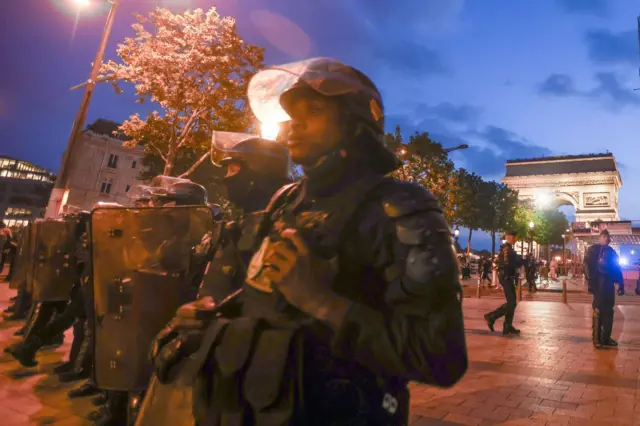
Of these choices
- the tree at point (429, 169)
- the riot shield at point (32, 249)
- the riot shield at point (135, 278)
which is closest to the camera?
the riot shield at point (135, 278)

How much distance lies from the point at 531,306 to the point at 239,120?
1211 centimetres

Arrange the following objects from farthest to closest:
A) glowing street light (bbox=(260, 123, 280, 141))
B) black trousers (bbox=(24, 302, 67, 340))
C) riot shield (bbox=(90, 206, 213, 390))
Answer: black trousers (bbox=(24, 302, 67, 340)) → riot shield (bbox=(90, 206, 213, 390)) → glowing street light (bbox=(260, 123, 280, 141))

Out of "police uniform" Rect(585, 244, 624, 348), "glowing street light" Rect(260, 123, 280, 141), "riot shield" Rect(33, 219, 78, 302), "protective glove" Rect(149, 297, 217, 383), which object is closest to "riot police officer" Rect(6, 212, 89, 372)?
"riot shield" Rect(33, 219, 78, 302)

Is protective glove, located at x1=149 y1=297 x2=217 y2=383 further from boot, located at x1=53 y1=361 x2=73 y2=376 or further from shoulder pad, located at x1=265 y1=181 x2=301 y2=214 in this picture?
boot, located at x1=53 y1=361 x2=73 y2=376

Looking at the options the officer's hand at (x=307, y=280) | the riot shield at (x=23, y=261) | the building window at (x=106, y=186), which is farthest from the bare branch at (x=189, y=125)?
the building window at (x=106, y=186)

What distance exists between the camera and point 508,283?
8.52 meters

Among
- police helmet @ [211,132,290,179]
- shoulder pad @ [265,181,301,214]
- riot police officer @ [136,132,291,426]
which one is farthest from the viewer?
police helmet @ [211,132,290,179]

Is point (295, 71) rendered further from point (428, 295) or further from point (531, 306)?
point (531, 306)

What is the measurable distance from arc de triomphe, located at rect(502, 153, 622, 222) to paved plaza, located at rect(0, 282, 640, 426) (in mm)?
59658

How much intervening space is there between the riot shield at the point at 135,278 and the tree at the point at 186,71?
9.31 metres

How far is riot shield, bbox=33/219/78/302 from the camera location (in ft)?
17.3

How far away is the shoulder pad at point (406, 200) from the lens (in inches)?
46.6

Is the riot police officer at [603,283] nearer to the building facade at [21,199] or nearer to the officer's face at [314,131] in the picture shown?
the officer's face at [314,131]

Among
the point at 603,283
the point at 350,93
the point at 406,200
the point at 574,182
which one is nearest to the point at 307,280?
the point at 406,200
